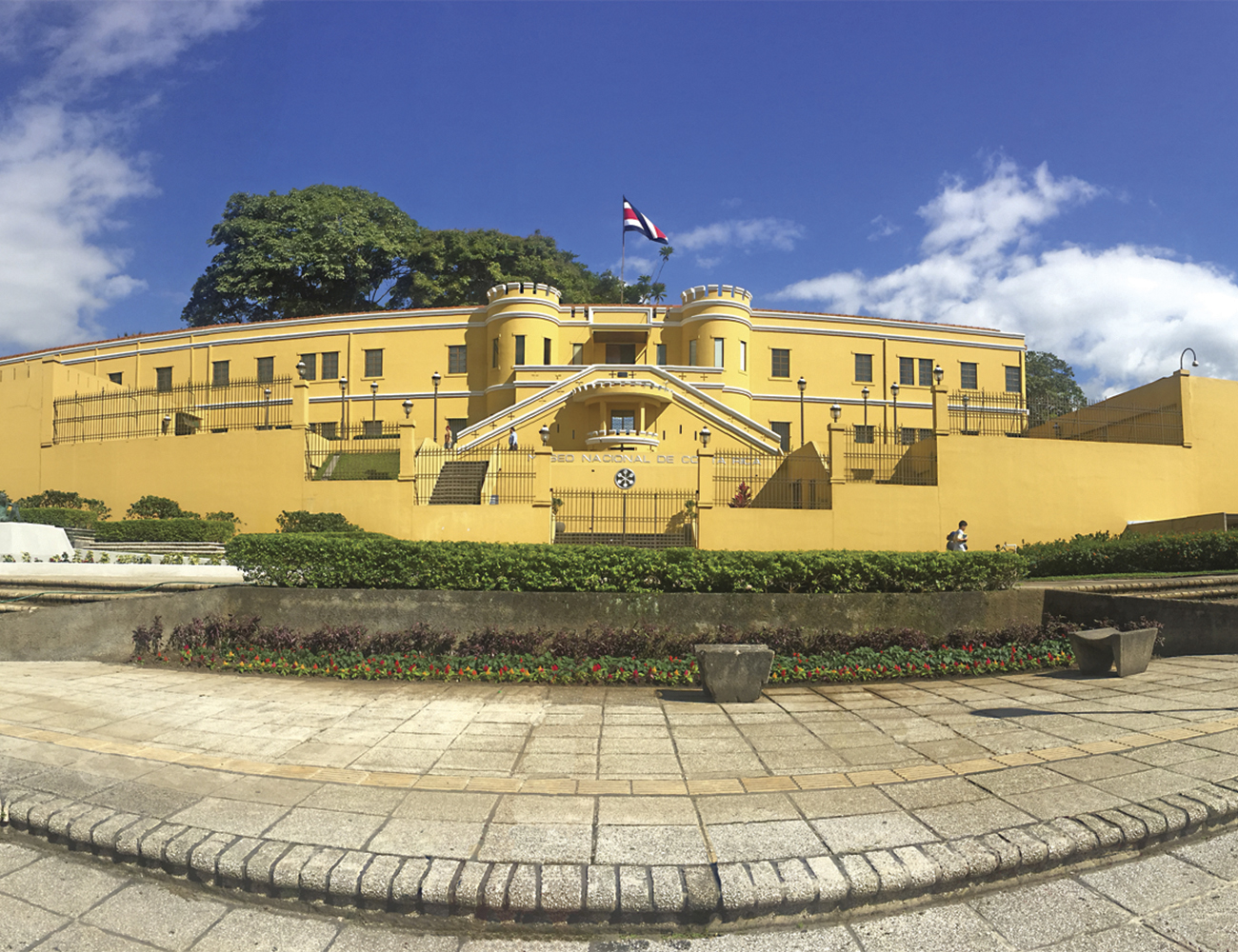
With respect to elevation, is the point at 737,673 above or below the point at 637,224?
below

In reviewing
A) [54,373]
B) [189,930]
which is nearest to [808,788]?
[189,930]

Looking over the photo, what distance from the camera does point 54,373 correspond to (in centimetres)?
2427

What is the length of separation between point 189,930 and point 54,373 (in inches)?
1072

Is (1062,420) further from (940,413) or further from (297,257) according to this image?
(297,257)

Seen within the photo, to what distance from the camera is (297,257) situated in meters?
44.5

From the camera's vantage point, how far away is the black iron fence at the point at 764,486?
1934 cm

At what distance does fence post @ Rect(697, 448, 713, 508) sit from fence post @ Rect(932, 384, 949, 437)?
631 cm

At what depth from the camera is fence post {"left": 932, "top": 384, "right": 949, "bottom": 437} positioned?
19.9 metres

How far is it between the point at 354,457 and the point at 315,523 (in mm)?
2354

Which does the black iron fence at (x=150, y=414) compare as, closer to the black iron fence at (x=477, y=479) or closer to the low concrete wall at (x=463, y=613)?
the black iron fence at (x=477, y=479)

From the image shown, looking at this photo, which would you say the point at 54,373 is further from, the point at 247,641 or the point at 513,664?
the point at 513,664

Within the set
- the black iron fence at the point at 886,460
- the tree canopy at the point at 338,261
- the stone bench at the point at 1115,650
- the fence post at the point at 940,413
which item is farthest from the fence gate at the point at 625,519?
the tree canopy at the point at 338,261

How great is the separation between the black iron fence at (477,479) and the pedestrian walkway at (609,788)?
38.2 feet

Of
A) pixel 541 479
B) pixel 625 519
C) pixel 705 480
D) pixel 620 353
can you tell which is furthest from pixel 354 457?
pixel 620 353
